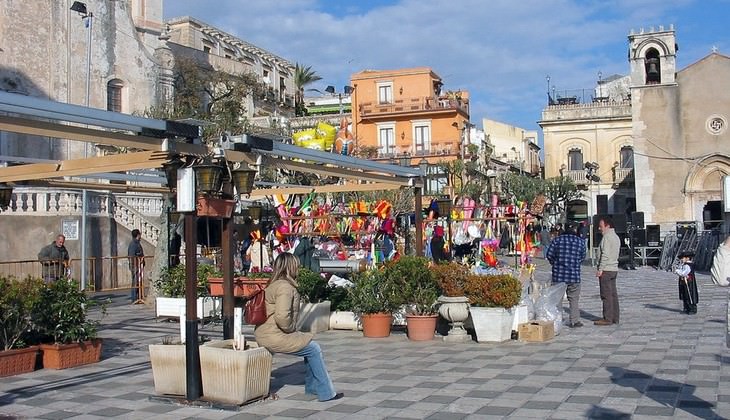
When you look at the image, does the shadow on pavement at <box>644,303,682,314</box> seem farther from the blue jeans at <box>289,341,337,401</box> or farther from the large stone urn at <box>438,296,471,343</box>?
the blue jeans at <box>289,341,337,401</box>

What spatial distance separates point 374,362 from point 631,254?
75.2 feet

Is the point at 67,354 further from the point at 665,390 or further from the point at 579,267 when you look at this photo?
the point at 579,267

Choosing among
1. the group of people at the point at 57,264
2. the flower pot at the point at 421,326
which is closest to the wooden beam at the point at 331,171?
the flower pot at the point at 421,326

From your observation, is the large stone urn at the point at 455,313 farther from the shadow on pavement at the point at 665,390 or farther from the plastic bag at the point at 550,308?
the shadow on pavement at the point at 665,390

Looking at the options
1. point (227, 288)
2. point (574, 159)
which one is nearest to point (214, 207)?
point (227, 288)

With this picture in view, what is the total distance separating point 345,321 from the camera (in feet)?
42.4

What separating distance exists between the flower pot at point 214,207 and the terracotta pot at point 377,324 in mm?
4117

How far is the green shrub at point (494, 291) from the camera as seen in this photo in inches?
447

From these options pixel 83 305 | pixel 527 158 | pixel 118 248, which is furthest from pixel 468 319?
pixel 527 158

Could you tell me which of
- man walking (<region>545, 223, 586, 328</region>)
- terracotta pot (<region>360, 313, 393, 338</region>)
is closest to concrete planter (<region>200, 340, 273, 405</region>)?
terracotta pot (<region>360, 313, 393, 338</region>)

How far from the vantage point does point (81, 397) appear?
26.5ft

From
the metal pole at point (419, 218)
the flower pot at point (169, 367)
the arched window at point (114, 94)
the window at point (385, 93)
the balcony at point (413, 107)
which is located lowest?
the flower pot at point (169, 367)

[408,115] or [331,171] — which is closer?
[331,171]

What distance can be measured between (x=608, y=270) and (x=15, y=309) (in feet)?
29.8
